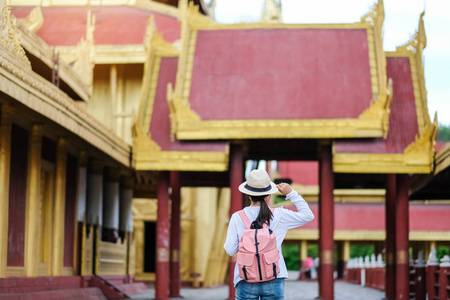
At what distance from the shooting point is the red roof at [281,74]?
19.5m

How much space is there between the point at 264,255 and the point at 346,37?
14842 mm

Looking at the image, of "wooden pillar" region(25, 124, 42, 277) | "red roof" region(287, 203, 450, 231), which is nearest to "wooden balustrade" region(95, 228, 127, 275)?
"wooden pillar" region(25, 124, 42, 277)

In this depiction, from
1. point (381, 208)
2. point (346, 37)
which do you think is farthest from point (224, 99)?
point (381, 208)

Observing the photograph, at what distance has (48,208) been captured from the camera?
56.5ft

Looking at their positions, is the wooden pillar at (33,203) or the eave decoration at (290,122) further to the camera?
the eave decoration at (290,122)

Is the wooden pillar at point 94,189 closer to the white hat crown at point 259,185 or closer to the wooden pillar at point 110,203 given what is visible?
the wooden pillar at point 110,203

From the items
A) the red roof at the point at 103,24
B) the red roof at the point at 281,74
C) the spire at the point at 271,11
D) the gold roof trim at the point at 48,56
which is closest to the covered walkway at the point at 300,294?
the red roof at the point at 281,74

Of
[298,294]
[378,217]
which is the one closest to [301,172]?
[378,217]

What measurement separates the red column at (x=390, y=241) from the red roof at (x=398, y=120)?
1.78 m

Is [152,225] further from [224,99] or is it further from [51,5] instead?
[224,99]

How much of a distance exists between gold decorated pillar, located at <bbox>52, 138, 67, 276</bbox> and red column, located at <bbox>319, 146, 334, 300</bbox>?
542cm

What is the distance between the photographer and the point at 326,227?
1891 centimetres

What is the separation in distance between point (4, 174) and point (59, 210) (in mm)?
4034

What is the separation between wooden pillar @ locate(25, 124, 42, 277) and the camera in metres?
15.4
